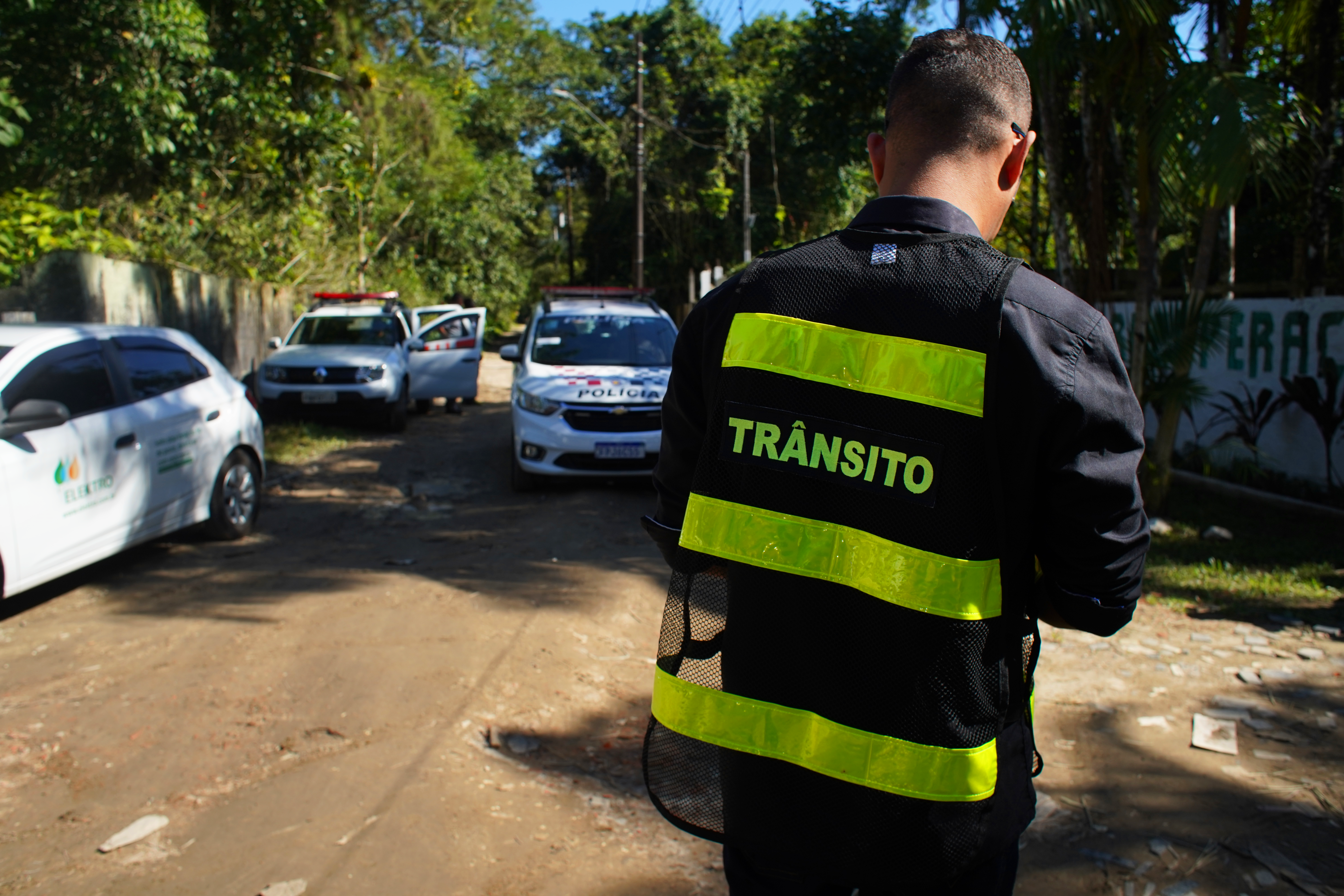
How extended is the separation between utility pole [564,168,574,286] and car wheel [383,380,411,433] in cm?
2327

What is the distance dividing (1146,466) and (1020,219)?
6.97 meters

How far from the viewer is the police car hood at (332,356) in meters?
12.4

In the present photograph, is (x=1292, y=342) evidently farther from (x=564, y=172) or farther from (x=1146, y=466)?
(x=564, y=172)

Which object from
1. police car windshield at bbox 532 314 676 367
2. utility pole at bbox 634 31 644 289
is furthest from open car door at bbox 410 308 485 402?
utility pole at bbox 634 31 644 289

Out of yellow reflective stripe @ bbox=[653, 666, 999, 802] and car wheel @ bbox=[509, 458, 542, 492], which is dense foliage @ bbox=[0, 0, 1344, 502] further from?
yellow reflective stripe @ bbox=[653, 666, 999, 802]

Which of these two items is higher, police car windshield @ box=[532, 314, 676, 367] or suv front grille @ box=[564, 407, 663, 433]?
police car windshield @ box=[532, 314, 676, 367]

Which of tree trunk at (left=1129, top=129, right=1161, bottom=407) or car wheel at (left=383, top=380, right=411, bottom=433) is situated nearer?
tree trunk at (left=1129, top=129, right=1161, bottom=407)

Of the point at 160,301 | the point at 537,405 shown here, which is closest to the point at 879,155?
the point at 537,405

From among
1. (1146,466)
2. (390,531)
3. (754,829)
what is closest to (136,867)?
(754,829)

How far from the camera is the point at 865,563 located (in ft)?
4.90

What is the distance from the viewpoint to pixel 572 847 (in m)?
3.30

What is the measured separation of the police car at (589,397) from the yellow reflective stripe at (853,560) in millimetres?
6334

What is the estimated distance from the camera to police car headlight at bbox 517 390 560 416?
865cm

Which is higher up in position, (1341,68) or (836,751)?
(1341,68)
